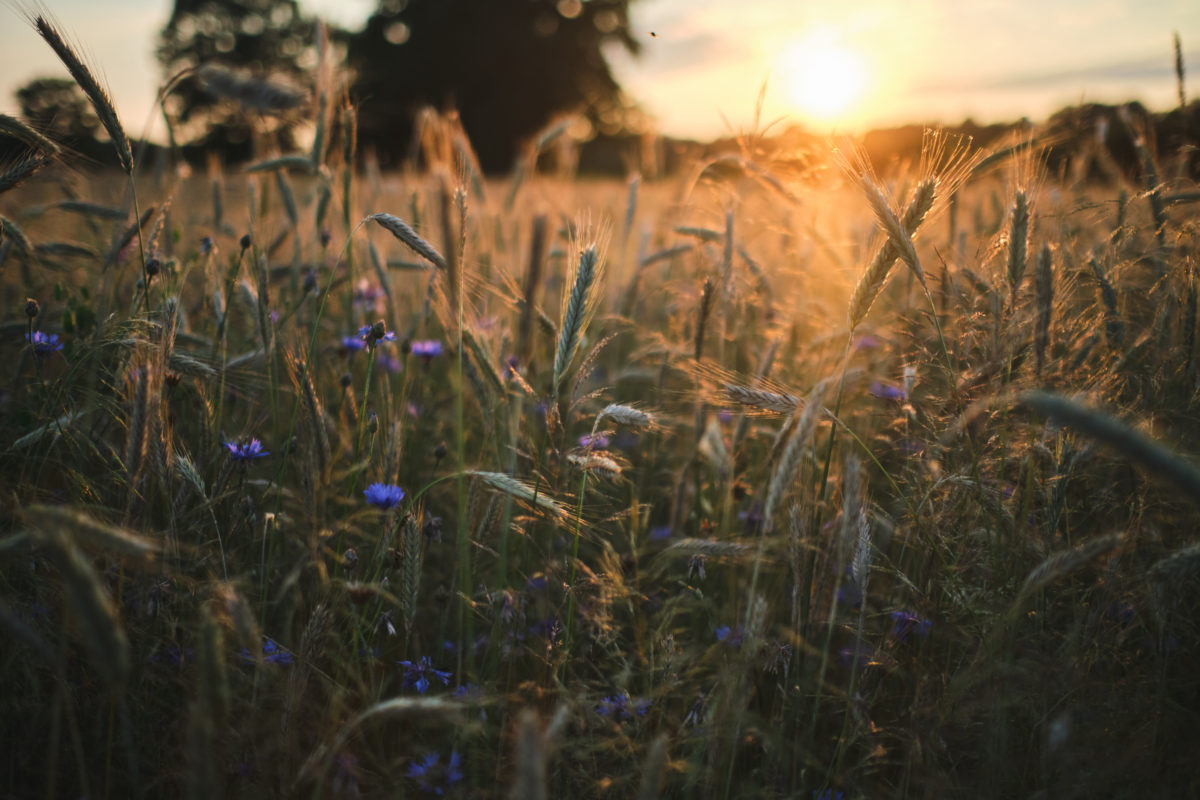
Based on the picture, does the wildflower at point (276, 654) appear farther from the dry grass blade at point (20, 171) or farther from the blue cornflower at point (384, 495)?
the dry grass blade at point (20, 171)

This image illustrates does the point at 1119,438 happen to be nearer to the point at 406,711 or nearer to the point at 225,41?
A: the point at 406,711

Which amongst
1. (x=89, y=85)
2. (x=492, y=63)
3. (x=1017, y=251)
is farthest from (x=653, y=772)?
(x=492, y=63)

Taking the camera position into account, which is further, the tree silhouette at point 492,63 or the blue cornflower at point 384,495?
the tree silhouette at point 492,63

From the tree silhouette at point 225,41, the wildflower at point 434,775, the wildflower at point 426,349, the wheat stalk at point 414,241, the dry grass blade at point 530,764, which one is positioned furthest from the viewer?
the tree silhouette at point 225,41

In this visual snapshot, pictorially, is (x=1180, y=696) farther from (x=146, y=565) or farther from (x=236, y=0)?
(x=236, y=0)

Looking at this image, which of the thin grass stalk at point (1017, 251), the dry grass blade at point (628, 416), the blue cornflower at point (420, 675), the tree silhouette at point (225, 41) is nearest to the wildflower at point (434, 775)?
the blue cornflower at point (420, 675)

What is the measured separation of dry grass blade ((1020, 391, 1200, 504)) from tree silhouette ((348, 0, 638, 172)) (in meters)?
33.8

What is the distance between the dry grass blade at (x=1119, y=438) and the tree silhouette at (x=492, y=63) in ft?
111

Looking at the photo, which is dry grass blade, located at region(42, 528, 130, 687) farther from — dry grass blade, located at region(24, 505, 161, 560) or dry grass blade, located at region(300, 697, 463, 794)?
dry grass blade, located at region(300, 697, 463, 794)

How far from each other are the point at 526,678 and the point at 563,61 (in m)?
36.2

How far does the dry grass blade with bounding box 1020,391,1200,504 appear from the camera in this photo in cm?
72

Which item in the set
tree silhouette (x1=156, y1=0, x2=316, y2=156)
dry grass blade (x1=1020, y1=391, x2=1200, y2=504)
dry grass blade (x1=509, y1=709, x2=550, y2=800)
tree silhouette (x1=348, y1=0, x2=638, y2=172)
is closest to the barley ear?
dry grass blade (x1=509, y1=709, x2=550, y2=800)

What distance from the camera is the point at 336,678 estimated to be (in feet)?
4.62

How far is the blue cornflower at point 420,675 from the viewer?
55.7 inches
